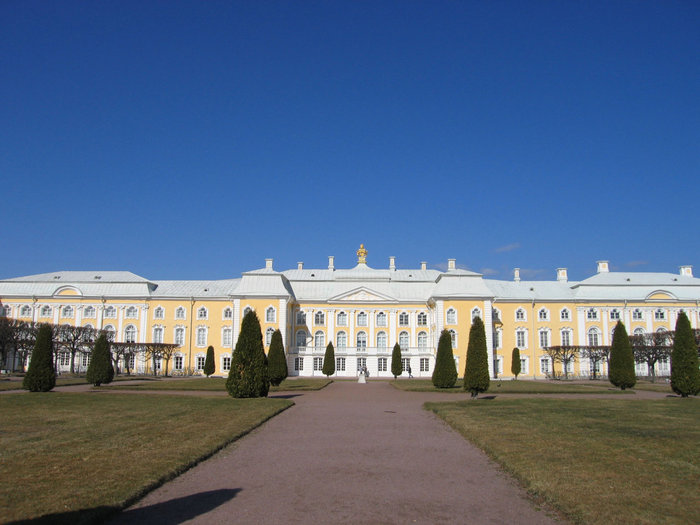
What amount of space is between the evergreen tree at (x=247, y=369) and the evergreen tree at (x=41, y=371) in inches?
315

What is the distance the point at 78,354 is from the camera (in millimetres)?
55000

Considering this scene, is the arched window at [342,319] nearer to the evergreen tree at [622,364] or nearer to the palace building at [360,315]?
the palace building at [360,315]

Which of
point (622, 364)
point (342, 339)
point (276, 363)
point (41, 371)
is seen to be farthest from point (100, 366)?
point (342, 339)

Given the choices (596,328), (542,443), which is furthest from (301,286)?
(542,443)

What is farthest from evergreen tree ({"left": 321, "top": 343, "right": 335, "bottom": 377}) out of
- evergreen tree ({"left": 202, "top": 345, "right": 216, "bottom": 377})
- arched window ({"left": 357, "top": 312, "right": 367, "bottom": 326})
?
evergreen tree ({"left": 202, "top": 345, "right": 216, "bottom": 377})

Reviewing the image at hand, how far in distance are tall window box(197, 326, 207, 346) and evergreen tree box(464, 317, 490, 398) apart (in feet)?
120

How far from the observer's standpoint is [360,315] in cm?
5716

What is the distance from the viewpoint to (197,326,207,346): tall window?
187ft

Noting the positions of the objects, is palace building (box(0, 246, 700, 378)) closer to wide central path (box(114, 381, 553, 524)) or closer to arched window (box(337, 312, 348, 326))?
arched window (box(337, 312, 348, 326))

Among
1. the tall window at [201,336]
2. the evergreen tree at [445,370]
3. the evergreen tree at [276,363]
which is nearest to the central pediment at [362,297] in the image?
the tall window at [201,336]

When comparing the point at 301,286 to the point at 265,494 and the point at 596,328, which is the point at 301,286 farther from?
the point at 265,494

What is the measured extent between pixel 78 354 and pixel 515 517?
55.2 meters

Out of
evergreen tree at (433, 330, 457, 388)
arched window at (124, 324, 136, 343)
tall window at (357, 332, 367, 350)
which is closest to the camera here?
evergreen tree at (433, 330, 457, 388)

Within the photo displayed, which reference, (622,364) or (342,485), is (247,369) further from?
(622,364)
